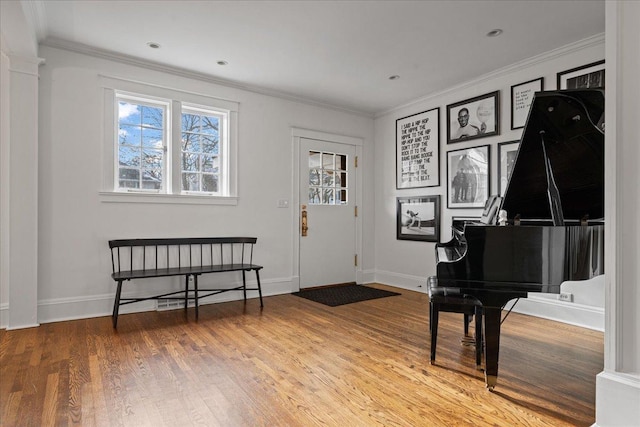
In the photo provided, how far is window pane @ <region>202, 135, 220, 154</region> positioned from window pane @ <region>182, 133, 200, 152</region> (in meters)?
0.07

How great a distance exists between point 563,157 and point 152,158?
12.5 feet

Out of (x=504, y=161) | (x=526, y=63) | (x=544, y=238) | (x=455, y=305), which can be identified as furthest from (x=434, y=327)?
(x=526, y=63)

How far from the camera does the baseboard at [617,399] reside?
1.58 m

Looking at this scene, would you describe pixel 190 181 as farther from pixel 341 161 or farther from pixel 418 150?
pixel 418 150

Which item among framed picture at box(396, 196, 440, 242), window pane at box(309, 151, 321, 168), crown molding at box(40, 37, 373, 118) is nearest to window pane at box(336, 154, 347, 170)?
window pane at box(309, 151, 321, 168)

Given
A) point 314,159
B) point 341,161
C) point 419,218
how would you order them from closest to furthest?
point 419,218 → point 314,159 → point 341,161

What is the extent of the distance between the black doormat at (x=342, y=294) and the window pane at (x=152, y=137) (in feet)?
8.08

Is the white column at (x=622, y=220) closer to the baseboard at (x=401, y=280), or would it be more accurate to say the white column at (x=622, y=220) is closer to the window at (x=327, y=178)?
the baseboard at (x=401, y=280)

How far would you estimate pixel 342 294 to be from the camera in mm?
4871

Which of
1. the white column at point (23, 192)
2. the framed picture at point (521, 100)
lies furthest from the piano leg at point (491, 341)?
the white column at point (23, 192)

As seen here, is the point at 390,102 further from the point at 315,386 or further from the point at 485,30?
the point at 315,386

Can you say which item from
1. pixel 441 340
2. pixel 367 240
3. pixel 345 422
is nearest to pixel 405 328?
pixel 441 340

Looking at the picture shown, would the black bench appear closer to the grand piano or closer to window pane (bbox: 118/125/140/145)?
window pane (bbox: 118/125/140/145)

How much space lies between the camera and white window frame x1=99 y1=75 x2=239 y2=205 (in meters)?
3.86
